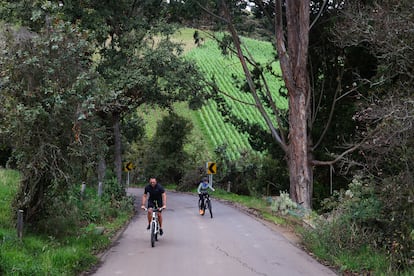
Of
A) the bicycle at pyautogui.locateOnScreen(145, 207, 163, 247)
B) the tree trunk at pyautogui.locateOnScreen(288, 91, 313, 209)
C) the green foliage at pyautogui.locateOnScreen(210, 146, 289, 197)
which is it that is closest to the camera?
the bicycle at pyautogui.locateOnScreen(145, 207, 163, 247)

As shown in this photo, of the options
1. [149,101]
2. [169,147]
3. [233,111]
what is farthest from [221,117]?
[149,101]

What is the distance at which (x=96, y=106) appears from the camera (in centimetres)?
1191

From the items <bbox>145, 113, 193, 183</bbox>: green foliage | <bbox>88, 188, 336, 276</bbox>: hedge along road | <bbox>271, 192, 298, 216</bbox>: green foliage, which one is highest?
<bbox>145, 113, 193, 183</bbox>: green foliage

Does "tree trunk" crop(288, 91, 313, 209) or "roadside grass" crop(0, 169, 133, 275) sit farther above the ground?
"tree trunk" crop(288, 91, 313, 209)

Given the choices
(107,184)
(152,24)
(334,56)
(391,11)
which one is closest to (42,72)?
→ (391,11)

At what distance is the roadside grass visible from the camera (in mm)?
8281

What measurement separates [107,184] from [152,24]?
8195 millimetres

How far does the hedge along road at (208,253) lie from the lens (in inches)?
393

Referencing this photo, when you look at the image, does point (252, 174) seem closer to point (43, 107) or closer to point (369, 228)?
point (369, 228)

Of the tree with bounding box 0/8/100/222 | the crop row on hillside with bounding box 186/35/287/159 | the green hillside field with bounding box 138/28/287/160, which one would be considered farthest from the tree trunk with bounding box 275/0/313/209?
the green hillside field with bounding box 138/28/287/160

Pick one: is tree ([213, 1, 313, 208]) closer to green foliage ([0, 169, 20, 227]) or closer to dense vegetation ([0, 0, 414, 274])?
dense vegetation ([0, 0, 414, 274])

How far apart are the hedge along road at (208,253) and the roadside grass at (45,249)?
0.39m

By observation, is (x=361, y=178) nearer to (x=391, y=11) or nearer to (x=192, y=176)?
(x=391, y=11)

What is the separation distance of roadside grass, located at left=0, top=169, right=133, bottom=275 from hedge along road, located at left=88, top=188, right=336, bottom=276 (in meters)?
0.39
